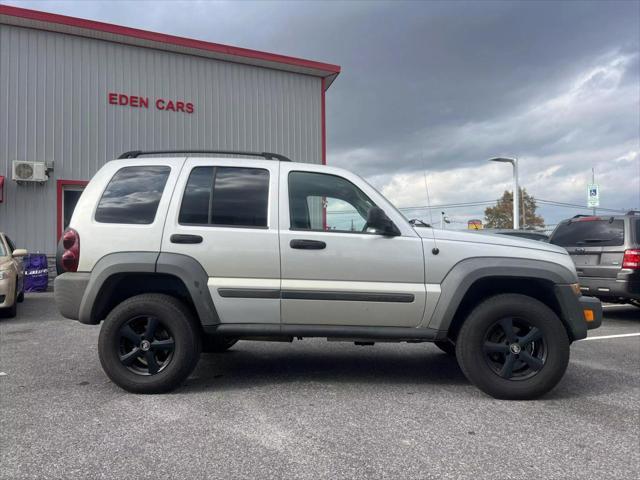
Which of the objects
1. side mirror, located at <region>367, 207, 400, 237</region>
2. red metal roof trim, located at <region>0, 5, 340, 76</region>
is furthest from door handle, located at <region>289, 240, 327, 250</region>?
red metal roof trim, located at <region>0, 5, 340, 76</region>

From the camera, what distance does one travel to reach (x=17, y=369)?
4.82 meters

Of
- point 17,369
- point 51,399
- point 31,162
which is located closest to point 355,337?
point 51,399

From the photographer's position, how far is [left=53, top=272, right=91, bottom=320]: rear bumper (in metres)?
4.00

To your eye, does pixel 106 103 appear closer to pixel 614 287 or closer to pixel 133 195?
pixel 133 195

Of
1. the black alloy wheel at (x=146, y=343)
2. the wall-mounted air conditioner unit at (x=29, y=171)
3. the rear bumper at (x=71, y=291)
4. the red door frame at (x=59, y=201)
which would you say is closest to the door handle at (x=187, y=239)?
the black alloy wheel at (x=146, y=343)

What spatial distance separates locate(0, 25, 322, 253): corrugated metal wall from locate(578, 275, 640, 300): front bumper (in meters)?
10.6

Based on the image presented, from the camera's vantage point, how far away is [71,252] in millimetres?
4035

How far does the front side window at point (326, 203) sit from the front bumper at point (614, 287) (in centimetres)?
589

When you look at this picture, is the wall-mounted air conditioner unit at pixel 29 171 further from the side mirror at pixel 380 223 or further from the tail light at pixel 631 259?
the tail light at pixel 631 259

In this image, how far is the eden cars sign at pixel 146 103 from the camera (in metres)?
14.5

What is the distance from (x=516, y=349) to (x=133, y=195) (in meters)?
3.40

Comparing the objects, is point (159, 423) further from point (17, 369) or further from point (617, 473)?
point (617, 473)

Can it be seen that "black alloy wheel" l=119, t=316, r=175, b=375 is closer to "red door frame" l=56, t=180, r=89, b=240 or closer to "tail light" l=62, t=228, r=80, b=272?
"tail light" l=62, t=228, r=80, b=272

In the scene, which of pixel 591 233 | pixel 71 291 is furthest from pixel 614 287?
pixel 71 291
